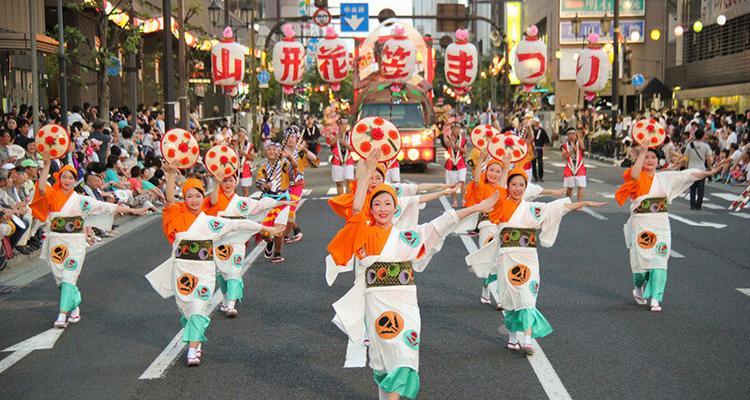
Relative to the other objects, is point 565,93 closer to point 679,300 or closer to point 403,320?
point 679,300

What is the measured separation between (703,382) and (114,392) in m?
4.53

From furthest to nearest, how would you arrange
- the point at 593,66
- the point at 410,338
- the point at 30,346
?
the point at 593,66 → the point at 30,346 → the point at 410,338

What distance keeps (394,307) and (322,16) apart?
96.2 feet

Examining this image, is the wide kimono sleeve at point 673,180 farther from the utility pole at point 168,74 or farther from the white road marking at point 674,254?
the utility pole at point 168,74

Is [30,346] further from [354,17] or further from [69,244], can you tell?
[354,17]

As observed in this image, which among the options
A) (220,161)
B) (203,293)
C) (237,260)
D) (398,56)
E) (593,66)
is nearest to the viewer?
(203,293)

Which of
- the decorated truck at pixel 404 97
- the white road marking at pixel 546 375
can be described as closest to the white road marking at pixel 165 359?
the white road marking at pixel 546 375

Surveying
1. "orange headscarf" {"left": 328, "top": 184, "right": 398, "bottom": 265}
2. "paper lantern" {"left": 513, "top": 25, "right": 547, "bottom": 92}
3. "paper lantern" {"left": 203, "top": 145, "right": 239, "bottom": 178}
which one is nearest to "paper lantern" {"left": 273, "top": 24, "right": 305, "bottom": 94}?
"paper lantern" {"left": 513, "top": 25, "right": 547, "bottom": 92}

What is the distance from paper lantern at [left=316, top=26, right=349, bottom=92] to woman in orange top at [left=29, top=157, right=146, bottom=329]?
54.9 feet

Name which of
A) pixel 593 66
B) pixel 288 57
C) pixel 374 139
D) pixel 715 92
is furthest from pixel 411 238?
pixel 715 92

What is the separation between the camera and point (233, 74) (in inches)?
972

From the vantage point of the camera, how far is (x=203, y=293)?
8.30m

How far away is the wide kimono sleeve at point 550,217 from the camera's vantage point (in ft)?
27.5

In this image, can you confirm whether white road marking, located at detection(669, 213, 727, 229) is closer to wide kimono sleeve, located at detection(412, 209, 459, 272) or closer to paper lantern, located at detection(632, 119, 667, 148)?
paper lantern, located at detection(632, 119, 667, 148)
